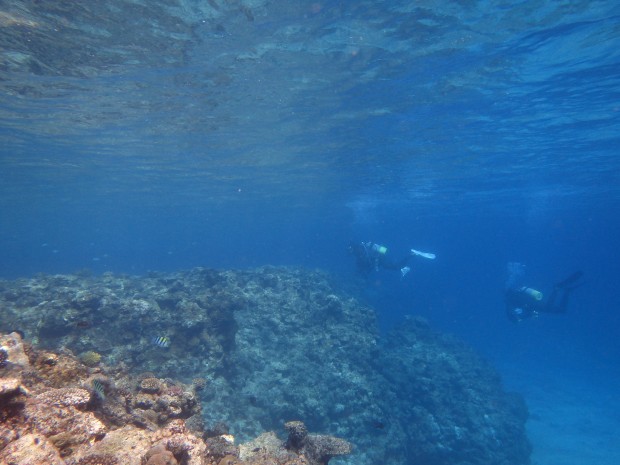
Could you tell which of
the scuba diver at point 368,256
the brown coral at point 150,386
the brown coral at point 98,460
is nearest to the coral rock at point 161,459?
the brown coral at point 98,460

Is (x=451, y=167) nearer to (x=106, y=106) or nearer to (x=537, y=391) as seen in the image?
(x=537, y=391)

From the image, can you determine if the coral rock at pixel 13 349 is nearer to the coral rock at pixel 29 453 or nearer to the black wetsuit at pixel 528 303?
the coral rock at pixel 29 453

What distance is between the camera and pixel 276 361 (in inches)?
605

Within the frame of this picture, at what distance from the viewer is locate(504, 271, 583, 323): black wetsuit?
Answer: 62.4 feet

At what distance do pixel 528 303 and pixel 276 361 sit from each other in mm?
13953

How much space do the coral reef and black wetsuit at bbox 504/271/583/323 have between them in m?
18.2

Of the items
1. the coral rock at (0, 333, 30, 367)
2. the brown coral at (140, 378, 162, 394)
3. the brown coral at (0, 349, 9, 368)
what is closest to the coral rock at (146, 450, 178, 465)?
the brown coral at (0, 349, 9, 368)

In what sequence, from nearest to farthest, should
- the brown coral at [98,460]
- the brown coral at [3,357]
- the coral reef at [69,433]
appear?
the coral reef at [69,433]
the brown coral at [98,460]
the brown coral at [3,357]

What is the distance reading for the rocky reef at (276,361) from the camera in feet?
38.7

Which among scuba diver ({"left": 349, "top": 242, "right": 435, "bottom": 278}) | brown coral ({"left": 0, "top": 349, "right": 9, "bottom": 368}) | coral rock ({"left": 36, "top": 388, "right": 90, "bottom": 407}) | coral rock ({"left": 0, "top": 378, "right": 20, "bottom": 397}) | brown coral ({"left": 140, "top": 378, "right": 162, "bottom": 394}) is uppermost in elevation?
coral rock ({"left": 0, "top": 378, "right": 20, "bottom": 397})

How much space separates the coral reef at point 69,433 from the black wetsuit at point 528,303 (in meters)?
18.2

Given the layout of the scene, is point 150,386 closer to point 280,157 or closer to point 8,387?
point 8,387

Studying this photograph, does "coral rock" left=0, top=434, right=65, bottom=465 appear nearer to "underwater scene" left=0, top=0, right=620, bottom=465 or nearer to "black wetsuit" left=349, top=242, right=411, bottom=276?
"underwater scene" left=0, top=0, right=620, bottom=465

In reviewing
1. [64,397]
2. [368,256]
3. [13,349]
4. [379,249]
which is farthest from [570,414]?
[13,349]
